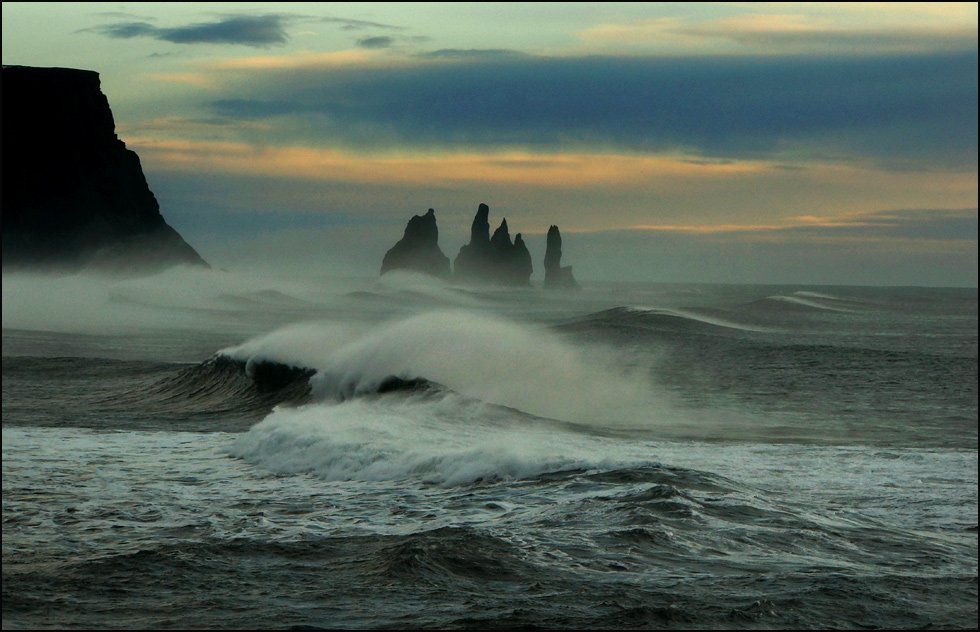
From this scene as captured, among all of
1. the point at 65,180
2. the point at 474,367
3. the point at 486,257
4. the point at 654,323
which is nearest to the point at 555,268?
the point at 486,257

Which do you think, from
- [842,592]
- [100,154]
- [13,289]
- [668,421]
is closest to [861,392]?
[668,421]

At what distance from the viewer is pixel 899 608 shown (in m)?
5.71

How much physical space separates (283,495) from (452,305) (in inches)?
2808

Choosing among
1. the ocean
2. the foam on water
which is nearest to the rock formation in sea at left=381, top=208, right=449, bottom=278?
the foam on water

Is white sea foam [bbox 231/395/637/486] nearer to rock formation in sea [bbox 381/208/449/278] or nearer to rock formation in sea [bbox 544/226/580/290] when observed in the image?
rock formation in sea [bbox 381/208/449/278]

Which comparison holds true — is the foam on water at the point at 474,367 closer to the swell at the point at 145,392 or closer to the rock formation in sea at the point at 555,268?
the swell at the point at 145,392

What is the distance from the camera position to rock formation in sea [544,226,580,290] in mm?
131500

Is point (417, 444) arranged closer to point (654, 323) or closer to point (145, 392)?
point (145, 392)

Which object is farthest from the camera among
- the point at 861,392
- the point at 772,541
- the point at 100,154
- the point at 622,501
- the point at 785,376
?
the point at 100,154

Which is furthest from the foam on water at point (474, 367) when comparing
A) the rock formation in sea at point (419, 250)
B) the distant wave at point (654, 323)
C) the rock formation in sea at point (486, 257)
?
the rock formation in sea at point (486, 257)

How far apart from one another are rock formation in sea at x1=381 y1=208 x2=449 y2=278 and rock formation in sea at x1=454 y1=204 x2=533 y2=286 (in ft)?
22.3

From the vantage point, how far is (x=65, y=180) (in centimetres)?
8656

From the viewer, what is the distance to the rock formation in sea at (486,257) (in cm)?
12462

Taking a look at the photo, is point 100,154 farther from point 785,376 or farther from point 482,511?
point 482,511
